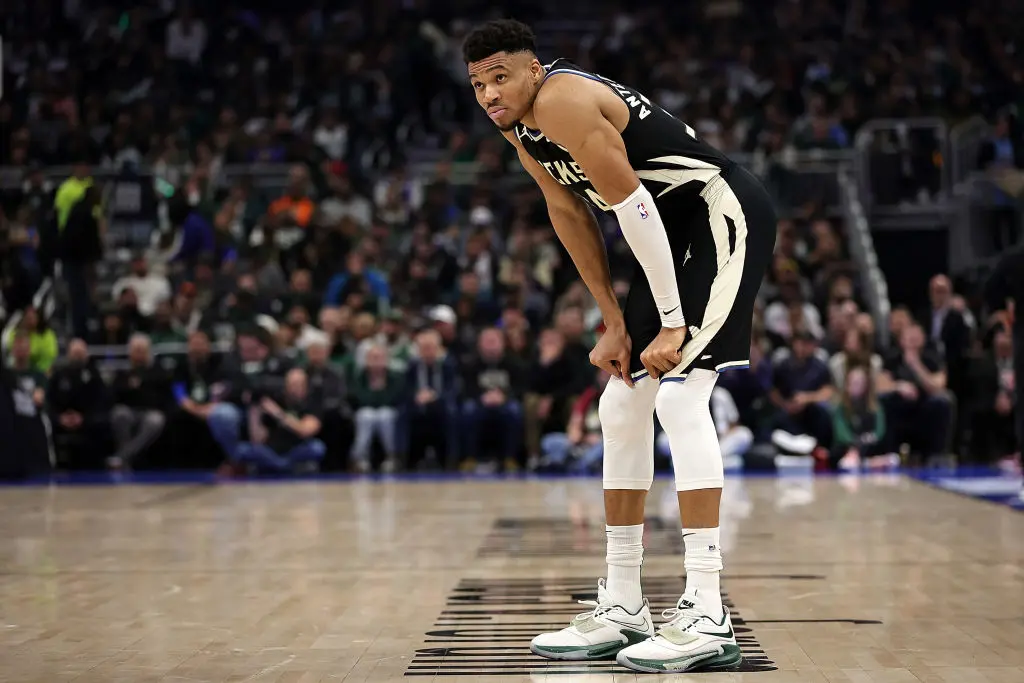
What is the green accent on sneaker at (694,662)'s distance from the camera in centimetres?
361

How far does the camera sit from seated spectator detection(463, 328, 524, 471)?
39.5ft

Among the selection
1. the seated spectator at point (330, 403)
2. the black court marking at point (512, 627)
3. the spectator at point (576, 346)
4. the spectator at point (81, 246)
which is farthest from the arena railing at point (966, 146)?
the black court marking at point (512, 627)

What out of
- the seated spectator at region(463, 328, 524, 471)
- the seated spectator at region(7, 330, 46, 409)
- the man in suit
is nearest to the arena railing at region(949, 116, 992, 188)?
the seated spectator at region(463, 328, 524, 471)

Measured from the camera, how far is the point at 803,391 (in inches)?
465

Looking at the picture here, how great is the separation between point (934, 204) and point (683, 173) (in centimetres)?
1234

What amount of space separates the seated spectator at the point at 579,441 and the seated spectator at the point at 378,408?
4.47ft

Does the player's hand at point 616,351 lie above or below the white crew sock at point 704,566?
above

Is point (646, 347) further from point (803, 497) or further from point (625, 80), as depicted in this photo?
point (625, 80)

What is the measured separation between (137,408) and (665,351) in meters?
9.39

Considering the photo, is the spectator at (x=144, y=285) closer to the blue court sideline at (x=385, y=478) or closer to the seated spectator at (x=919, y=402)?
the blue court sideline at (x=385, y=478)

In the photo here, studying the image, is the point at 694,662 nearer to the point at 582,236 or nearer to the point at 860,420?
the point at 582,236

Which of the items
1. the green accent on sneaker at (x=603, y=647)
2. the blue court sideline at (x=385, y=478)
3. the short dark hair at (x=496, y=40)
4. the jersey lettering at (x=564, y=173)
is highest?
the short dark hair at (x=496, y=40)

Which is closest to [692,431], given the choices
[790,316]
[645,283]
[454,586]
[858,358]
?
[645,283]

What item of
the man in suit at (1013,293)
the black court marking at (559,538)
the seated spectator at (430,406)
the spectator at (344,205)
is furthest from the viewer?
the spectator at (344,205)
